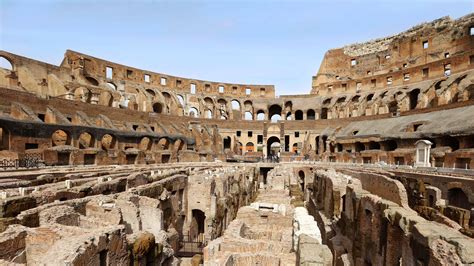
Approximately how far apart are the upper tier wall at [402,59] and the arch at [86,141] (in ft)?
131

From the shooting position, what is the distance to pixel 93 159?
24.7m

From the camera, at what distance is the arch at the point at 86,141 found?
1046 inches

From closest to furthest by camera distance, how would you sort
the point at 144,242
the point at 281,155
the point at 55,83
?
the point at 144,242 → the point at 55,83 → the point at 281,155

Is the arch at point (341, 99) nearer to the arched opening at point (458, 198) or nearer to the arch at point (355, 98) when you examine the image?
the arch at point (355, 98)

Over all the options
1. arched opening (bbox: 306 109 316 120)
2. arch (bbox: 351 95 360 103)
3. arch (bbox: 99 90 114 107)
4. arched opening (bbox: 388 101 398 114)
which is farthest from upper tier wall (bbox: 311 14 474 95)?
arch (bbox: 99 90 114 107)

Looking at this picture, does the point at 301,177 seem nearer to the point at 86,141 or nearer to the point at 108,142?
the point at 108,142

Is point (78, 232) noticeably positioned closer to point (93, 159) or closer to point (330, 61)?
point (93, 159)

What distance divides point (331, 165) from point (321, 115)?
81.4ft

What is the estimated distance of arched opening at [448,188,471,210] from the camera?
12.8 m

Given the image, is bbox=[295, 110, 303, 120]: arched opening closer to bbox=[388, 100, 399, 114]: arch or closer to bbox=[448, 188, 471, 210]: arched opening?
bbox=[388, 100, 399, 114]: arch

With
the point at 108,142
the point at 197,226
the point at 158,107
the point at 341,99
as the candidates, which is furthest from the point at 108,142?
the point at 341,99

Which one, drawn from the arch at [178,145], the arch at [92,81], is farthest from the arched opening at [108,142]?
the arch at [92,81]

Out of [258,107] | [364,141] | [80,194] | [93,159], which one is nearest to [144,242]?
[80,194]

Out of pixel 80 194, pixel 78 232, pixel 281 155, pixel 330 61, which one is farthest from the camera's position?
pixel 330 61
